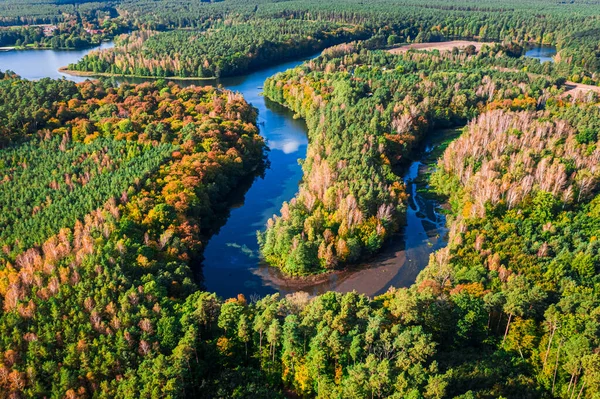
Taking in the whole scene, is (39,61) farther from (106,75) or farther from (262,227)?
(262,227)

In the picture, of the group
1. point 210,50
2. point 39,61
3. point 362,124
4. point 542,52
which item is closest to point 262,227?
point 362,124

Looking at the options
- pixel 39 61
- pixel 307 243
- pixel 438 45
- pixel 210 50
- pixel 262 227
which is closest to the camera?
pixel 307 243

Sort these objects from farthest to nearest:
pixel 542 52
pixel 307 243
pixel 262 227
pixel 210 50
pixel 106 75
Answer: pixel 542 52 → pixel 210 50 → pixel 106 75 → pixel 262 227 → pixel 307 243

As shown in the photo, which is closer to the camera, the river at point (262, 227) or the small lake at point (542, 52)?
the river at point (262, 227)

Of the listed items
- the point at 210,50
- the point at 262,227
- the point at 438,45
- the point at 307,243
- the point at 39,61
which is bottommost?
the point at 262,227

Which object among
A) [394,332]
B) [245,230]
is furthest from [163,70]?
[394,332]

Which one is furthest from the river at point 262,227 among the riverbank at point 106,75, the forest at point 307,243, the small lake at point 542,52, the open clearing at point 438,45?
the small lake at point 542,52

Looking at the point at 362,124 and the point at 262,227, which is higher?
the point at 362,124

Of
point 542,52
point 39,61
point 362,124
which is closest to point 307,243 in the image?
point 362,124

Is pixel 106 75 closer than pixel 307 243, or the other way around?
pixel 307 243

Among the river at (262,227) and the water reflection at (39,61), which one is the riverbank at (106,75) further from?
the river at (262,227)
